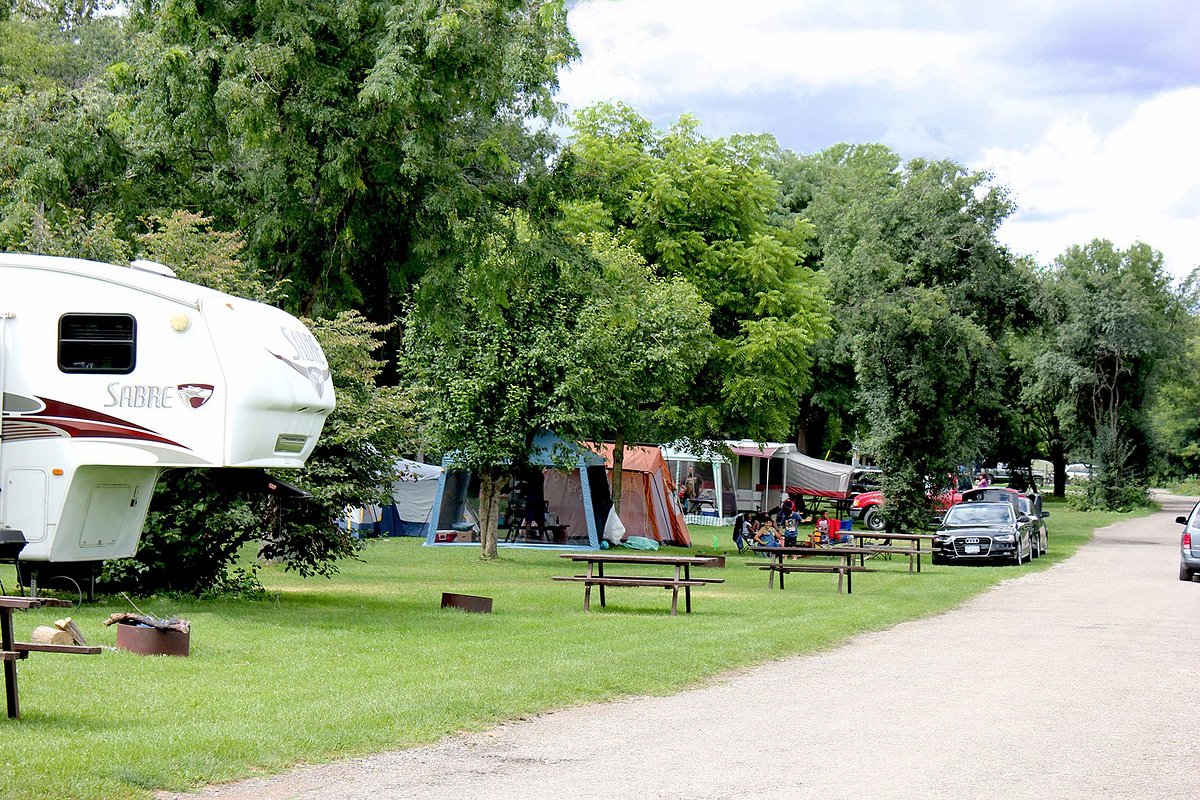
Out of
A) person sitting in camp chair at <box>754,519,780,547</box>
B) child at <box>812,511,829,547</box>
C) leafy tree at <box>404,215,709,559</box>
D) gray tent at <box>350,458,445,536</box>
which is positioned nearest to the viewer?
leafy tree at <box>404,215,709,559</box>

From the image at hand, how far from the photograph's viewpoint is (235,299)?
12516 mm

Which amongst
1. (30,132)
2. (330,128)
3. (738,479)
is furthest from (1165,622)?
(738,479)

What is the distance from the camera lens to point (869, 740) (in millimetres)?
7910

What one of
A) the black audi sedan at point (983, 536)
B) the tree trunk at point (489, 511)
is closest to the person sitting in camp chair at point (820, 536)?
the black audi sedan at point (983, 536)

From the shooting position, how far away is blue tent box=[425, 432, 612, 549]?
92.2 ft

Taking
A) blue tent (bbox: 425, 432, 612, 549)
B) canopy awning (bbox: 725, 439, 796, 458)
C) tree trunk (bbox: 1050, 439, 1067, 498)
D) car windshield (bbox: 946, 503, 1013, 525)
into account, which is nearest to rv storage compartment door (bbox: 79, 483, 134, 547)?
blue tent (bbox: 425, 432, 612, 549)

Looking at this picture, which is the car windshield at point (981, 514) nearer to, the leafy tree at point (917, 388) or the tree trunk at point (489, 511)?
the leafy tree at point (917, 388)

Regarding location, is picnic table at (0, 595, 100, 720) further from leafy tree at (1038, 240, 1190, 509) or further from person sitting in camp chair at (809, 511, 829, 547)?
leafy tree at (1038, 240, 1190, 509)

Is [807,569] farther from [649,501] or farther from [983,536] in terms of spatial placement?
[649,501]

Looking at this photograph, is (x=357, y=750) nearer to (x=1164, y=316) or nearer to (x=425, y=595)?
(x=425, y=595)

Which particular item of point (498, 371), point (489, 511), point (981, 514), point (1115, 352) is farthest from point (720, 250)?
point (1115, 352)

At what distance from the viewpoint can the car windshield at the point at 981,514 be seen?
87.9 ft

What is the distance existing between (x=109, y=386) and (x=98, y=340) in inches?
19.5

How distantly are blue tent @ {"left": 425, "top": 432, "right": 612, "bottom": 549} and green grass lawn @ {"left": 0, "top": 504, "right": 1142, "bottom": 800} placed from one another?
26.4 ft
